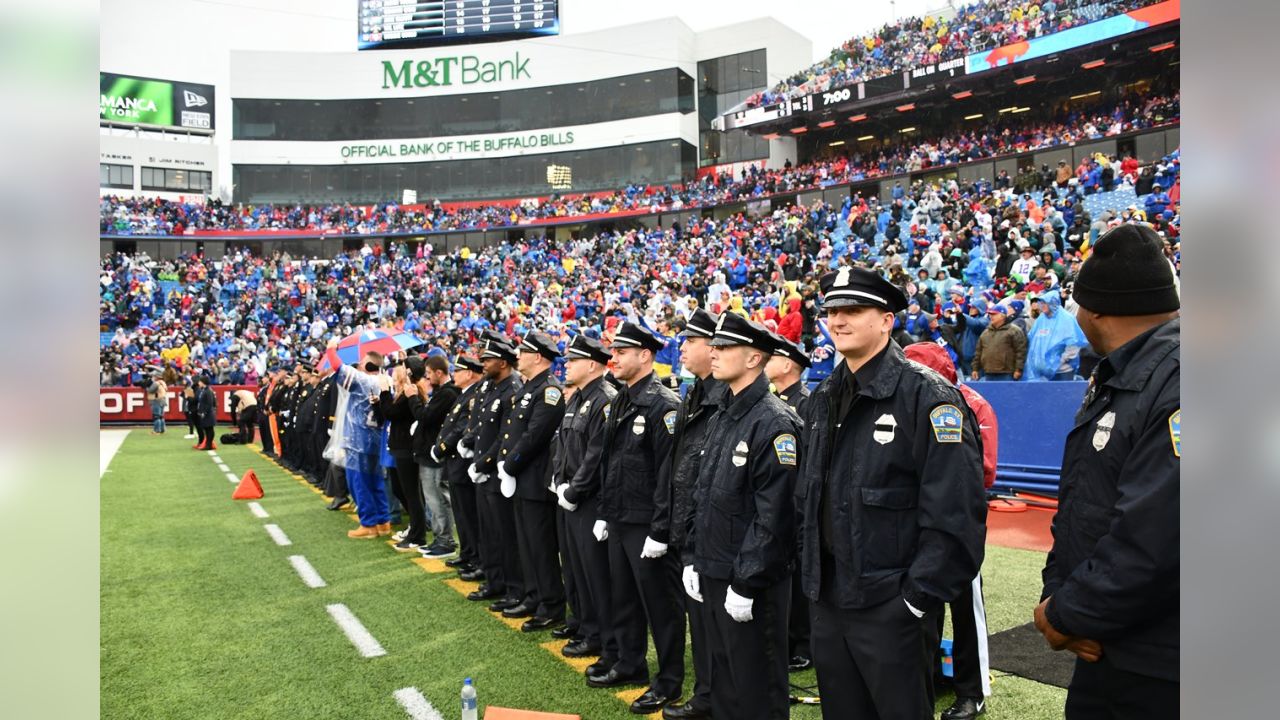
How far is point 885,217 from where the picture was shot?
24.3 metres

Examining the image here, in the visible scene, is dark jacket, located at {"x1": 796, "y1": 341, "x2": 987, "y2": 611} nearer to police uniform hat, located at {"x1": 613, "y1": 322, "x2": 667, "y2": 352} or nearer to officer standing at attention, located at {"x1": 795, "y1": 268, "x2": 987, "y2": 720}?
officer standing at attention, located at {"x1": 795, "y1": 268, "x2": 987, "y2": 720}

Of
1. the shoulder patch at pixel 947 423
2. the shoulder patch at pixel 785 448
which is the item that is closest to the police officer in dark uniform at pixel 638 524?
the shoulder patch at pixel 785 448

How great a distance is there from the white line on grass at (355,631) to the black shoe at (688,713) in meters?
2.35

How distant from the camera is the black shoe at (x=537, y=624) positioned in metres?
6.55

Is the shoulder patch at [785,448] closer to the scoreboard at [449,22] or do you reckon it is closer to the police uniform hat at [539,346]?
the police uniform hat at [539,346]

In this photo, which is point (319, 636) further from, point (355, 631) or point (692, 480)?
point (692, 480)

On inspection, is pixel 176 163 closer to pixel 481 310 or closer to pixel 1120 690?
pixel 481 310

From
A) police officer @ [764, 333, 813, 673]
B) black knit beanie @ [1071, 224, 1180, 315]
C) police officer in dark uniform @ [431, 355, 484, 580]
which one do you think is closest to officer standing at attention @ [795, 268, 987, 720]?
black knit beanie @ [1071, 224, 1180, 315]

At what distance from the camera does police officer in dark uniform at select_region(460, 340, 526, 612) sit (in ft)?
24.1

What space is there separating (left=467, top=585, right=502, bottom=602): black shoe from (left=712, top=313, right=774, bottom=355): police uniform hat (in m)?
4.19

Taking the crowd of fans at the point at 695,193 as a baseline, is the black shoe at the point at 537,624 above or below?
below

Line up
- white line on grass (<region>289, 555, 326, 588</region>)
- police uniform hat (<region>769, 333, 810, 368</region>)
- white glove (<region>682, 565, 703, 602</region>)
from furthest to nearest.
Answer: white line on grass (<region>289, 555, 326, 588</region>), police uniform hat (<region>769, 333, 810, 368</region>), white glove (<region>682, 565, 703, 602</region>)

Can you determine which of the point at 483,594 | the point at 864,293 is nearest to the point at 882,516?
the point at 864,293
